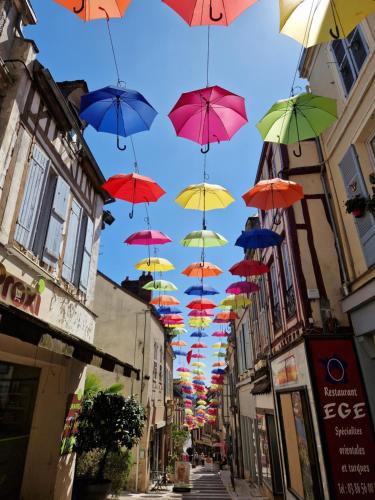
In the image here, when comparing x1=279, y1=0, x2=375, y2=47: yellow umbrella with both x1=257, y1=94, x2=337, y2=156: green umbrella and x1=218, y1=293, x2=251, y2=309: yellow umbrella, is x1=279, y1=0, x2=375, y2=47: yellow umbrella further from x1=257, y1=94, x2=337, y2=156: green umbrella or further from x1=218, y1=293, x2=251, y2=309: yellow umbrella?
x1=218, y1=293, x2=251, y2=309: yellow umbrella

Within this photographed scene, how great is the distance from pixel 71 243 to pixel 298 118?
18.5 ft

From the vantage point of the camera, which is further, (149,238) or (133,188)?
(149,238)

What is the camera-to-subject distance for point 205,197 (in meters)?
7.89

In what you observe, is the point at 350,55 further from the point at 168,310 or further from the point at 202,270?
the point at 168,310

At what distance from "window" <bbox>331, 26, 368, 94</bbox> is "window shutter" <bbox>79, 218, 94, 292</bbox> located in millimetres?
6902

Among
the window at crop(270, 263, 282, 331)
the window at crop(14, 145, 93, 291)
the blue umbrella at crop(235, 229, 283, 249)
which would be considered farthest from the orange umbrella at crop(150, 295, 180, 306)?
the blue umbrella at crop(235, 229, 283, 249)

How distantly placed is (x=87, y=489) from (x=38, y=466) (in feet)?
5.02

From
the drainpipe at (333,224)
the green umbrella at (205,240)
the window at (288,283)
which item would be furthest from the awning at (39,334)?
the drainpipe at (333,224)

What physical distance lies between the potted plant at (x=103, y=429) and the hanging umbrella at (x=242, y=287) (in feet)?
16.8

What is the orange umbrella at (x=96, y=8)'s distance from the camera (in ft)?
14.3

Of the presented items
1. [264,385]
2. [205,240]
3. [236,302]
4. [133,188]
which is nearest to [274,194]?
[205,240]

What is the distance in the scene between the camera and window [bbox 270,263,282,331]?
9836mm

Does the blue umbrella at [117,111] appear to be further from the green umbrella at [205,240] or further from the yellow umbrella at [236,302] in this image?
the yellow umbrella at [236,302]

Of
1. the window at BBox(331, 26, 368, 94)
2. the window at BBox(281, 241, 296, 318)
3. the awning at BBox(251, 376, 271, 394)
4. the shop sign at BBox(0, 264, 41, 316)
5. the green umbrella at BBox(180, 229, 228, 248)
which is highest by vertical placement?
the window at BBox(331, 26, 368, 94)
